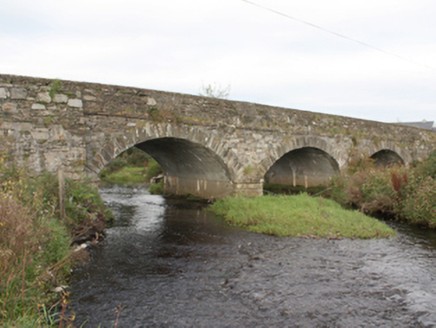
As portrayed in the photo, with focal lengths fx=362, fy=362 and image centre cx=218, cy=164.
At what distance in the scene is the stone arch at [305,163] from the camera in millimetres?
13934

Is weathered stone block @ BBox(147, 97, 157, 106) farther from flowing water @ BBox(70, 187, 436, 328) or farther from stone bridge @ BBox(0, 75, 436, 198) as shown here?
flowing water @ BBox(70, 187, 436, 328)

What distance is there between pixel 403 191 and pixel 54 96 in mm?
10047

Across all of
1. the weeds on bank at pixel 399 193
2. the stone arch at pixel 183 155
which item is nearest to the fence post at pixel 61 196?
the stone arch at pixel 183 155

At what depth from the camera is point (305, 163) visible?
1702 centimetres

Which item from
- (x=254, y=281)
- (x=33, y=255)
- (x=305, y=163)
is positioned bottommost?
(x=254, y=281)

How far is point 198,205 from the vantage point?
532 inches

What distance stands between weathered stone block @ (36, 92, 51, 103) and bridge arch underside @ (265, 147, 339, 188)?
10.3 meters

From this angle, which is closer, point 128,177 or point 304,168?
point 304,168

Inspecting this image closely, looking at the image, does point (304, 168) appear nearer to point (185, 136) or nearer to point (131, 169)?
point (185, 136)

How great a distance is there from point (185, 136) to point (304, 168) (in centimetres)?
845

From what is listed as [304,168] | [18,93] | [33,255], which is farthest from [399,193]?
[18,93]

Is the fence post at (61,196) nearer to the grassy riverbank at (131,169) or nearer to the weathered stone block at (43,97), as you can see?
the weathered stone block at (43,97)

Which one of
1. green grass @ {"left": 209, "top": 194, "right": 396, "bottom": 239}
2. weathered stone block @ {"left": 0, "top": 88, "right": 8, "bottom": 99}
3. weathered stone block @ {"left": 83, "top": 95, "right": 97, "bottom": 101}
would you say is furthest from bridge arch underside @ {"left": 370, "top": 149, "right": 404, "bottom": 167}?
weathered stone block @ {"left": 0, "top": 88, "right": 8, "bottom": 99}

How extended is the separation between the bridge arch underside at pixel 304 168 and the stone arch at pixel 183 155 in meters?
4.50
